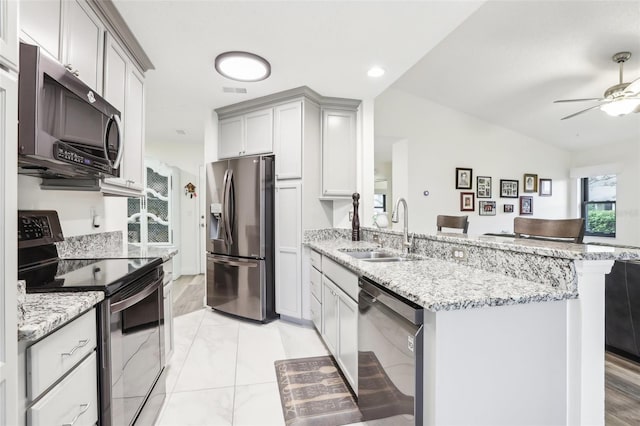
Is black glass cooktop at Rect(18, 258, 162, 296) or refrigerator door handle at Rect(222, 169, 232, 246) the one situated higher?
refrigerator door handle at Rect(222, 169, 232, 246)

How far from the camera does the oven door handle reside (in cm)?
117

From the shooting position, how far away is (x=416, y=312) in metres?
1.05

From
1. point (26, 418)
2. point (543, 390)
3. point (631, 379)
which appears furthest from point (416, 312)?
point (631, 379)

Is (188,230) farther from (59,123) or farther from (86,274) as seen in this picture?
(59,123)

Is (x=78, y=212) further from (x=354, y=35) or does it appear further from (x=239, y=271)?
(x=354, y=35)

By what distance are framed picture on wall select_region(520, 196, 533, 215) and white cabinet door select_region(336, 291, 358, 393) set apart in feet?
18.3

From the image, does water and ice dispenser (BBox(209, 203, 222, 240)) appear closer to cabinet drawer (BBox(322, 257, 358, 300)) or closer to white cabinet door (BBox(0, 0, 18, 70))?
cabinet drawer (BBox(322, 257, 358, 300))

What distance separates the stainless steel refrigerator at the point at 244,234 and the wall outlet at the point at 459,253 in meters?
1.90

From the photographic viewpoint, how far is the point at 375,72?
2.68m

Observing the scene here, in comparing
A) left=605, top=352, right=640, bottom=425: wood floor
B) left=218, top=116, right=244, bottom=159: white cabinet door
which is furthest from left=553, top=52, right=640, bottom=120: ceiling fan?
left=218, top=116, right=244, bottom=159: white cabinet door

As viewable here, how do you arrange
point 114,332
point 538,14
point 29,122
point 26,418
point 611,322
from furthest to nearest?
point 538,14, point 611,322, point 114,332, point 29,122, point 26,418

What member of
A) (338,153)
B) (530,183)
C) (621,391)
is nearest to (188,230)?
(338,153)

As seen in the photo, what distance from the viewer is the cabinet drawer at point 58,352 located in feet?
2.54

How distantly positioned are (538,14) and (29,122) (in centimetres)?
421
